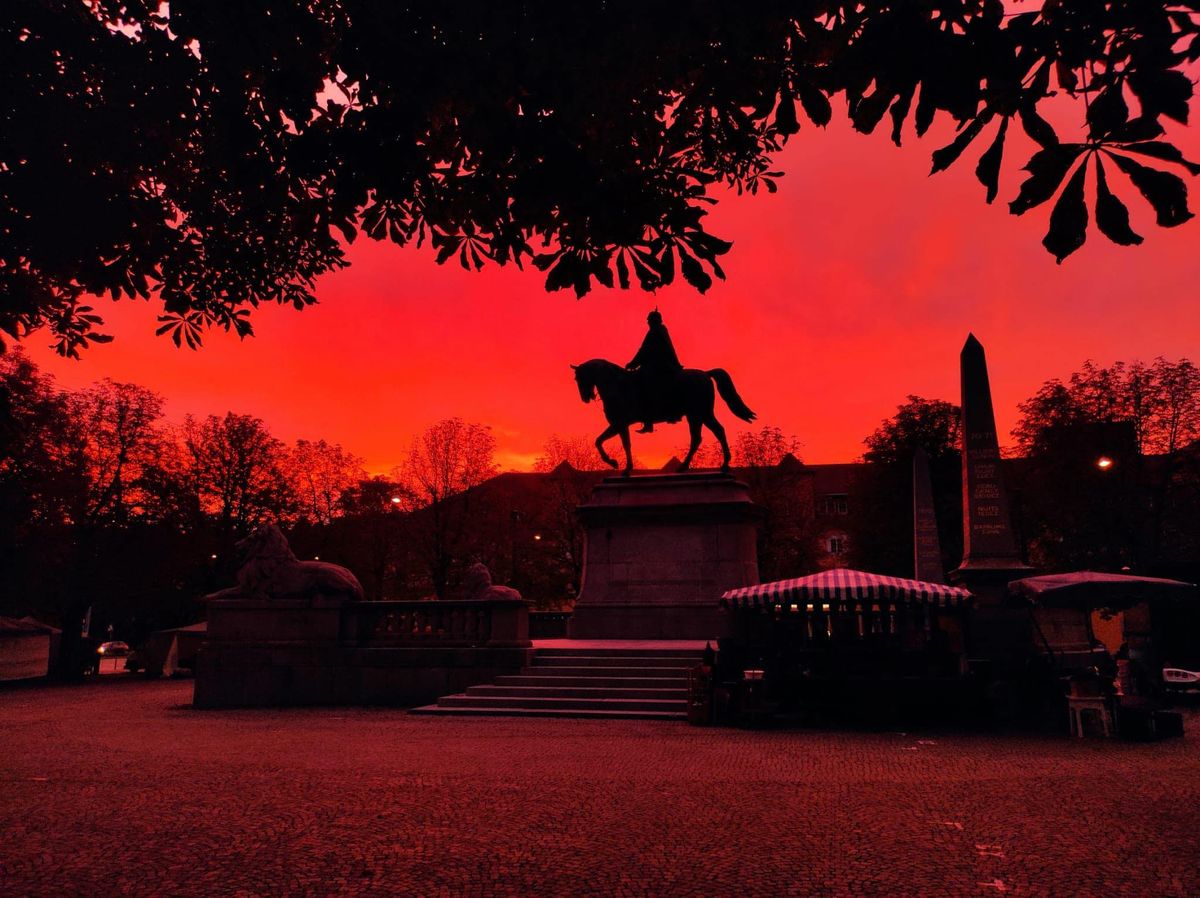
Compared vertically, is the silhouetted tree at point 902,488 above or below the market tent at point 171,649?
above

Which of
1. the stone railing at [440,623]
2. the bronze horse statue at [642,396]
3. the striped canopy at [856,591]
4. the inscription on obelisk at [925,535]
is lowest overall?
the stone railing at [440,623]

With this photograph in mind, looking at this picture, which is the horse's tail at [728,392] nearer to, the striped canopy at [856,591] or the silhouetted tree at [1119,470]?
the striped canopy at [856,591]

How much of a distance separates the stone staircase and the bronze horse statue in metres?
6.50

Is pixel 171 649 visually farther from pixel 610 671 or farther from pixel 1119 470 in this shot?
pixel 1119 470

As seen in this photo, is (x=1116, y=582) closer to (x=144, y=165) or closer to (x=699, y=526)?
(x=699, y=526)

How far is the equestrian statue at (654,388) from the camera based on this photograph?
23.5 metres

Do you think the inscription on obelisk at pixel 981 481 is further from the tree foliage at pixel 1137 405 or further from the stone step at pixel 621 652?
the tree foliage at pixel 1137 405

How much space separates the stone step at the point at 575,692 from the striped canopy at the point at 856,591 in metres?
2.31

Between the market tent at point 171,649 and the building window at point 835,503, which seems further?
the building window at point 835,503

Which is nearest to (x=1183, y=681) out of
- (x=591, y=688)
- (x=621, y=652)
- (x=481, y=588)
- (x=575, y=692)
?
(x=621, y=652)

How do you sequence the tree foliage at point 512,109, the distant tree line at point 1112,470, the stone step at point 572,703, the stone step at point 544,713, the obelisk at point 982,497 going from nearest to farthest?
the tree foliage at point 512,109 → the stone step at point 544,713 → the stone step at point 572,703 → the obelisk at point 982,497 → the distant tree line at point 1112,470

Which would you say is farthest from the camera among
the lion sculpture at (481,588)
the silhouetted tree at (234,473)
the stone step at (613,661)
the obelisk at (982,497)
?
the silhouetted tree at (234,473)

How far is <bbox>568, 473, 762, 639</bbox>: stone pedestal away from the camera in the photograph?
74.6 ft

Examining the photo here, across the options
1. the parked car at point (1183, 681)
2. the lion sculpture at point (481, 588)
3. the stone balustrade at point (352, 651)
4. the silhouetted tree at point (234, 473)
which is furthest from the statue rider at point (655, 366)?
the silhouetted tree at point (234, 473)
